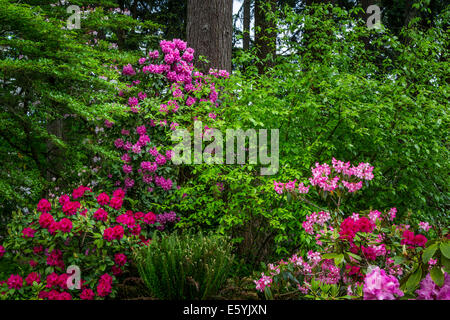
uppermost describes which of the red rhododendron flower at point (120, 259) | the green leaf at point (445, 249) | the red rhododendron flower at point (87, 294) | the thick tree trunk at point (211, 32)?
the thick tree trunk at point (211, 32)

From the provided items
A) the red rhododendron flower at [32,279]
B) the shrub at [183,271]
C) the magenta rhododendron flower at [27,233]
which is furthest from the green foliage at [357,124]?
the red rhododendron flower at [32,279]

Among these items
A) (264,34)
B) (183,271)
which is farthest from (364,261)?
(264,34)

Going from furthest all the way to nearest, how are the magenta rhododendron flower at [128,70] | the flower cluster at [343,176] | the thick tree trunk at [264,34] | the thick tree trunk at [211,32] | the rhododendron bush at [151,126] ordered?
the thick tree trunk at [264,34] < the thick tree trunk at [211,32] < the magenta rhododendron flower at [128,70] < the rhododendron bush at [151,126] < the flower cluster at [343,176]

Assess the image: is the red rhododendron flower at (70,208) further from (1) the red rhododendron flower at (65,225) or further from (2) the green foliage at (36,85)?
(2) the green foliage at (36,85)

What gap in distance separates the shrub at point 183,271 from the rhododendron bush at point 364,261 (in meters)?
0.34

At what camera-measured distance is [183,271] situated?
8.41 feet

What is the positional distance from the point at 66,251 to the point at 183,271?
0.98 metres

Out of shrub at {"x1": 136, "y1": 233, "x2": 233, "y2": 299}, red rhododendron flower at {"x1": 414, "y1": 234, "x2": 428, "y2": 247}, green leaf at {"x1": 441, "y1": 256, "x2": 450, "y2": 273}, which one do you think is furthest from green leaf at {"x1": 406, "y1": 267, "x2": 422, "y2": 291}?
shrub at {"x1": 136, "y1": 233, "x2": 233, "y2": 299}

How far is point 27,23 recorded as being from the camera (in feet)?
10.4

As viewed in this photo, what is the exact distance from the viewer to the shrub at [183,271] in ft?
8.45

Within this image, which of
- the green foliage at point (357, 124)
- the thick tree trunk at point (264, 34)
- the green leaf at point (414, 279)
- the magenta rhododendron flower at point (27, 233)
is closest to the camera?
the green leaf at point (414, 279)

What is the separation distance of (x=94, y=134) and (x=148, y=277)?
2652 millimetres

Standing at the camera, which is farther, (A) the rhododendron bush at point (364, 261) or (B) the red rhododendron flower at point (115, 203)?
(B) the red rhododendron flower at point (115, 203)
